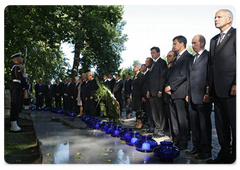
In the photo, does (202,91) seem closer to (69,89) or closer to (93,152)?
(93,152)

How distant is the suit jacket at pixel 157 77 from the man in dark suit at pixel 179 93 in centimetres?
93

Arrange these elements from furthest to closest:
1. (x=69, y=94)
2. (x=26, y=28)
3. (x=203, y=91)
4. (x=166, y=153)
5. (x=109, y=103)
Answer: (x=69, y=94) → (x=26, y=28) → (x=109, y=103) → (x=203, y=91) → (x=166, y=153)

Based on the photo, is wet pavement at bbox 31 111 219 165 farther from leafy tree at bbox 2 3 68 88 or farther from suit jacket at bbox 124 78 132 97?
leafy tree at bbox 2 3 68 88

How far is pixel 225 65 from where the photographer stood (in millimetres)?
3600

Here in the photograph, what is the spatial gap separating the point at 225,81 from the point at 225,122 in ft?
2.23

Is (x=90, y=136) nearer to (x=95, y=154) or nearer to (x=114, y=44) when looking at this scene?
(x=95, y=154)

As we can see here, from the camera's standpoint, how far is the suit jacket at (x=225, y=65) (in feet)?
11.5

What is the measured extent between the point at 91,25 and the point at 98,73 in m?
5.27

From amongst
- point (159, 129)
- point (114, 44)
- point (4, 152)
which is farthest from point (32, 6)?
point (114, 44)

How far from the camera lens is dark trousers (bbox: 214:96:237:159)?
353 cm

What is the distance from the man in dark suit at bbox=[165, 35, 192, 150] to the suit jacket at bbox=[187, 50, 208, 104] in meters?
0.47

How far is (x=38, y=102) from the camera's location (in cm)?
1656

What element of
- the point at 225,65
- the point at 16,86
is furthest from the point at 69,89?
the point at 225,65

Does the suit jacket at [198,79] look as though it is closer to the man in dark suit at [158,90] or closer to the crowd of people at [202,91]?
the crowd of people at [202,91]
